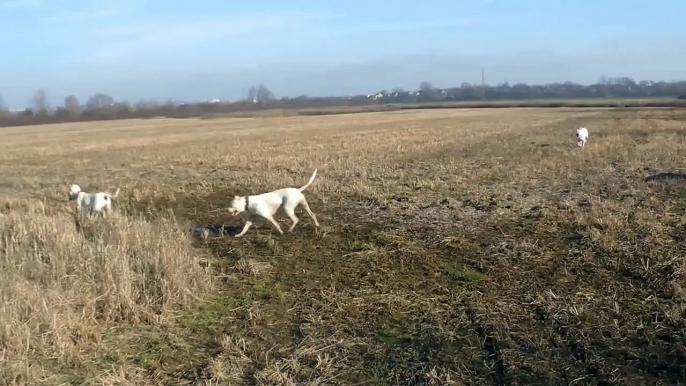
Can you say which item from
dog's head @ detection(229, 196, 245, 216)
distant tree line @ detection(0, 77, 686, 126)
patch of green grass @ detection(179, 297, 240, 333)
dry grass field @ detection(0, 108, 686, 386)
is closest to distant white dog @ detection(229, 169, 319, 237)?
dog's head @ detection(229, 196, 245, 216)

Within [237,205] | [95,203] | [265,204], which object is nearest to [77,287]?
[237,205]

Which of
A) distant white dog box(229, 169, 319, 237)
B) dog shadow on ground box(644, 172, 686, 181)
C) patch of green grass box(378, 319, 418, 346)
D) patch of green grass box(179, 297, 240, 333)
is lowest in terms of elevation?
patch of green grass box(378, 319, 418, 346)

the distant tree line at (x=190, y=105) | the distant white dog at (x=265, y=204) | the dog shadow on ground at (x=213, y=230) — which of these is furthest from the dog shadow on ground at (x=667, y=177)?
the distant tree line at (x=190, y=105)

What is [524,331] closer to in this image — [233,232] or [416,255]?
[416,255]

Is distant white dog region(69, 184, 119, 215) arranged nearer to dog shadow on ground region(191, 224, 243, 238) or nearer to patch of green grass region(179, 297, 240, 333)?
dog shadow on ground region(191, 224, 243, 238)

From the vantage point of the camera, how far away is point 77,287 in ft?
20.8

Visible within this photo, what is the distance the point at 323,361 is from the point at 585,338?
240cm

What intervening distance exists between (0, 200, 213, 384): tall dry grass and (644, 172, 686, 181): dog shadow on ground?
10876 millimetres

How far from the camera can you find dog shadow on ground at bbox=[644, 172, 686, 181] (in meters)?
13.6

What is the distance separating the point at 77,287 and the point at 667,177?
13.1 m

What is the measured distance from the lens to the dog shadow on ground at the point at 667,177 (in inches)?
536

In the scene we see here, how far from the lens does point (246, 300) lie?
6723 millimetres

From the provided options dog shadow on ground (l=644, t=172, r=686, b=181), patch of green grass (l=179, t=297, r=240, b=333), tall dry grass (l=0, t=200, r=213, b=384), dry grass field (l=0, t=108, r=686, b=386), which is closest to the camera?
dry grass field (l=0, t=108, r=686, b=386)

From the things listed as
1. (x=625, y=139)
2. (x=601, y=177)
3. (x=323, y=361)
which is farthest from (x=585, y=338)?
(x=625, y=139)
